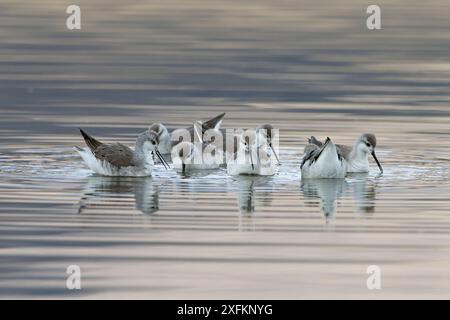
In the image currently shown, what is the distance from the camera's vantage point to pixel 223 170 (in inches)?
738

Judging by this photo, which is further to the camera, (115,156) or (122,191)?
(115,156)

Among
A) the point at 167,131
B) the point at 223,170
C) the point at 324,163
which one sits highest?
the point at 167,131

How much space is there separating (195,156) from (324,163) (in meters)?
2.14

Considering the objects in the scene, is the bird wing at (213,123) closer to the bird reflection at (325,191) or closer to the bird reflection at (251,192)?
the bird reflection at (251,192)

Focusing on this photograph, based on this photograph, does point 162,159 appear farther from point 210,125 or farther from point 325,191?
point 325,191

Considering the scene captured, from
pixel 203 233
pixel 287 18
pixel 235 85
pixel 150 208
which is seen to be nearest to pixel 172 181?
pixel 150 208

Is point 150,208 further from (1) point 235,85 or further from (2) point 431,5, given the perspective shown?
(2) point 431,5

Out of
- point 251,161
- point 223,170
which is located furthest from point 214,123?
point 251,161

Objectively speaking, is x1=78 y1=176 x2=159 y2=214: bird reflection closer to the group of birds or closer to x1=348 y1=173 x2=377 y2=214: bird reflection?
the group of birds

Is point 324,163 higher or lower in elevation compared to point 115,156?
lower

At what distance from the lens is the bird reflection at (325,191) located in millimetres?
15142

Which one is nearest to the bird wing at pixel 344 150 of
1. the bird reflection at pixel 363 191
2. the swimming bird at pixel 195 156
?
the bird reflection at pixel 363 191

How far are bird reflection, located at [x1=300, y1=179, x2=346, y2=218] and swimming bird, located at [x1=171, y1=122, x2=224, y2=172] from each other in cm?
186

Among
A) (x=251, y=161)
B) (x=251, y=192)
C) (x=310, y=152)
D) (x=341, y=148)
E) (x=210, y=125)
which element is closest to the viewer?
(x=251, y=192)
